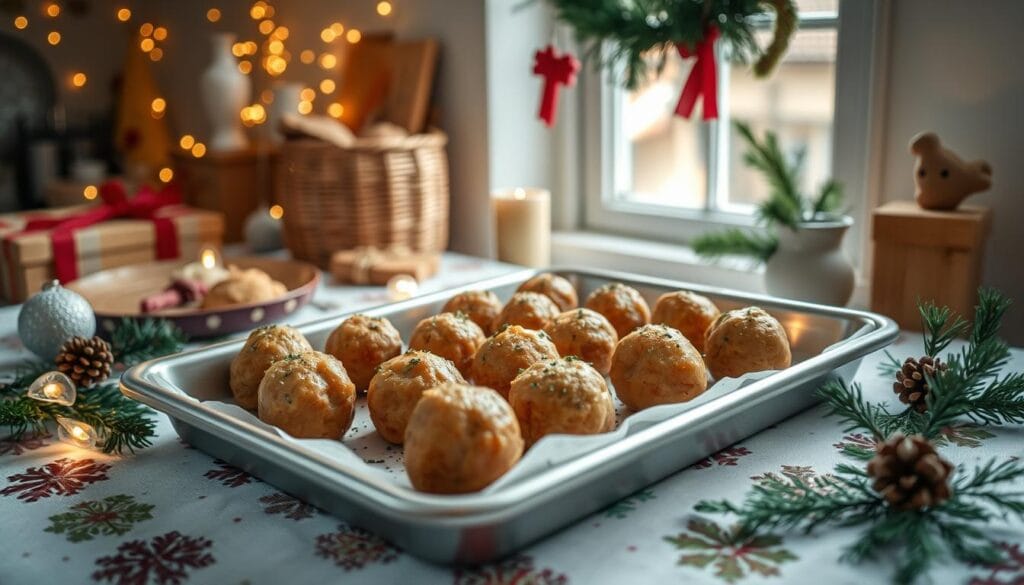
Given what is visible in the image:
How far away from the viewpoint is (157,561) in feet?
2.32

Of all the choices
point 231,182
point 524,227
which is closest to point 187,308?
point 524,227

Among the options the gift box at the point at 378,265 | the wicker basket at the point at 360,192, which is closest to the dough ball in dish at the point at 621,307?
the gift box at the point at 378,265

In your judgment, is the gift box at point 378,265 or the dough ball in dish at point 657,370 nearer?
the dough ball in dish at point 657,370

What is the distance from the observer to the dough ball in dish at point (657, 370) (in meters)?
0.90

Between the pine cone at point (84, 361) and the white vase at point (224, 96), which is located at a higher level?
the white vase at point (224, 96)

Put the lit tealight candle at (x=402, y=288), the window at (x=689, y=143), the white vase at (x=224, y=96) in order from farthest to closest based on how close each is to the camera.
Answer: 1. the white vase at (x=224, y=96)
2. the window at (x=689, y=143)
3. the lit tealight candle at (x=402, y=288)

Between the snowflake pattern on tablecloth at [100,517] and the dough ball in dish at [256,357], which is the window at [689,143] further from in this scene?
the snowflake pattern on tablecloth at [100,517]

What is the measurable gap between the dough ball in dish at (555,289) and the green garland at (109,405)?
0.44 metres

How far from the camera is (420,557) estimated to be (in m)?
0.70

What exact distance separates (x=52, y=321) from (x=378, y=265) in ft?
1.82

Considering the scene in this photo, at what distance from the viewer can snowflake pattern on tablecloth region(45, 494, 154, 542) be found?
0.75 m

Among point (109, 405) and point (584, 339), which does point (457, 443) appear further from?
point (109, 405)

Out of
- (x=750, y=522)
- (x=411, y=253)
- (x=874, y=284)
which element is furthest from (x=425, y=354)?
(x=411, y=253)

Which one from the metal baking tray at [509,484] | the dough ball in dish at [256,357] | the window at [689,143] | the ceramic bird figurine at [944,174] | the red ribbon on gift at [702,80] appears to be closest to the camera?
the metal baking tray at [509,484]
